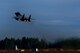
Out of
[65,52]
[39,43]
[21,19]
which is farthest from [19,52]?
[21,19]

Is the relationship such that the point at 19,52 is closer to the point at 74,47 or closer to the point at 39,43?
the point at 39,43

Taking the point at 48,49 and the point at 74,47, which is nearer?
the point at 74,47

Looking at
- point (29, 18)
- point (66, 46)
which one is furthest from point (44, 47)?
point (29, 18)

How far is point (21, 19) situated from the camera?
210 feet

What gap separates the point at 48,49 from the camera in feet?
248

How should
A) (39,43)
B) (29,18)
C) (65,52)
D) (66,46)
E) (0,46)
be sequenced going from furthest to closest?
→ (0,46)
(39,43)
(65,52)
(66,46)
(29,18)

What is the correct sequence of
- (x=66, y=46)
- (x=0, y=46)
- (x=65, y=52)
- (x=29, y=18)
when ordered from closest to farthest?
(x=29, y=18)
(x=66, y=46)
(x=65, y=52)
(x=0, y=46)

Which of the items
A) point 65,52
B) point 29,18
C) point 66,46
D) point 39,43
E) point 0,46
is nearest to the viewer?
point 29,18

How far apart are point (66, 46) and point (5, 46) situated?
2989 centimetres

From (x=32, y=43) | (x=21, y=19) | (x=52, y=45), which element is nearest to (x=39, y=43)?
(x=32, y=43)

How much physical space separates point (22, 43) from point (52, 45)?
16.5 metres

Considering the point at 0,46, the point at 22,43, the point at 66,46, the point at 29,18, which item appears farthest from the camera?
the point at 0,46

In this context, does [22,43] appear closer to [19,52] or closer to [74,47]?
[19,52]

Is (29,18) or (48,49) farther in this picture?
(48,49)
